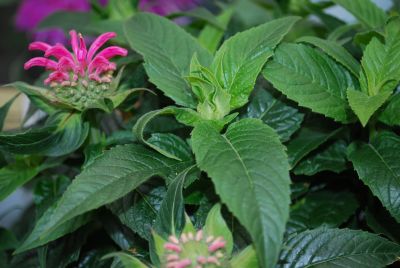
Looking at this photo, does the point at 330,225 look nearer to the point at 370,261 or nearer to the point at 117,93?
the point at 370,261

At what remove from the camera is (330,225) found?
490mm

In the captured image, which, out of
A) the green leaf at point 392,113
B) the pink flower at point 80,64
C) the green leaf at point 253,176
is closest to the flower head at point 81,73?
the pink flower at point 80,64

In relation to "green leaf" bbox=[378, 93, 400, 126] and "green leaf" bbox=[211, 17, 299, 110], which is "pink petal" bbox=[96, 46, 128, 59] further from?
"green leaf" bbox=[378, 93, 400, 126]

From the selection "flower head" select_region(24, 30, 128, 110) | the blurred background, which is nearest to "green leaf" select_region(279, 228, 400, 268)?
"flower head" select_region(24, 30, 128, 110)

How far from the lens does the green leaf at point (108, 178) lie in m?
0.36

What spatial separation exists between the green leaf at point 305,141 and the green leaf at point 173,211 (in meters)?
0.12

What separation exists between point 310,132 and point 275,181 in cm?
20

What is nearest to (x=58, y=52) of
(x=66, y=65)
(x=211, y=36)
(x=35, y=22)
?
(x=66, y=65)

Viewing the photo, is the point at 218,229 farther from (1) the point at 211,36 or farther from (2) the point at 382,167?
(1) the point at 211,36

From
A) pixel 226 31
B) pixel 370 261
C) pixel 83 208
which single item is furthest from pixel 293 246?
pixel 226 31

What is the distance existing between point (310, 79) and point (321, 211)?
12 cm

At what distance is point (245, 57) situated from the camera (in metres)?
0.47

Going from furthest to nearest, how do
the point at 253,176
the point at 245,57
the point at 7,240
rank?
the point at 7,240 < the point at 245,57 < the point at 253,176

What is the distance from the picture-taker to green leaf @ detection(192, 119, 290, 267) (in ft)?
1.07
